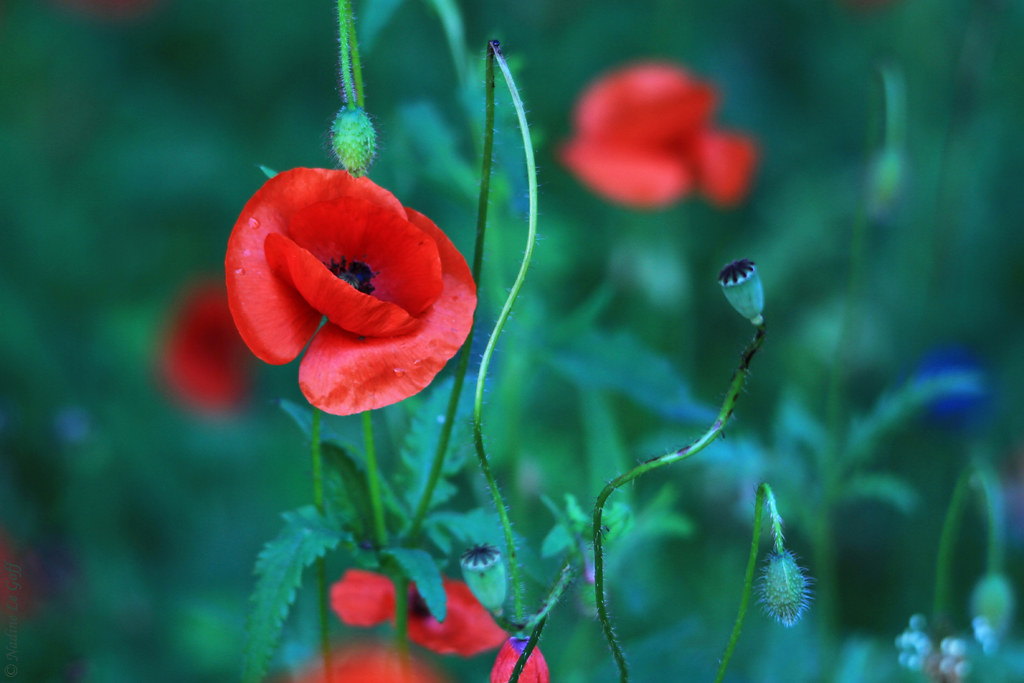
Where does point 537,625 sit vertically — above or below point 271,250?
below

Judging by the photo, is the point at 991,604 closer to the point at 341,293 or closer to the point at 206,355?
the point at 341,293

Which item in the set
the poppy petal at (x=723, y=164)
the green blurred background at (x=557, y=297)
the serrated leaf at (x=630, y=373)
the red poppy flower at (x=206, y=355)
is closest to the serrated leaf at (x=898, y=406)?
the green blurred background at (x=557, y=297)

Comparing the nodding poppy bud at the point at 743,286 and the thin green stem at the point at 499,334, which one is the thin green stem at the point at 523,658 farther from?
the nodding poppy bud at the point at 743,286

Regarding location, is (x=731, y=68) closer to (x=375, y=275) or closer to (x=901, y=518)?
(x=901, y=518)

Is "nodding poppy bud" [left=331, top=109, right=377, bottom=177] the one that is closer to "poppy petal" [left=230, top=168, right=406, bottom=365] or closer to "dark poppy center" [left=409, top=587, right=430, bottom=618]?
"poppy petal" [left=230, top=168, right=406, bottom=365]

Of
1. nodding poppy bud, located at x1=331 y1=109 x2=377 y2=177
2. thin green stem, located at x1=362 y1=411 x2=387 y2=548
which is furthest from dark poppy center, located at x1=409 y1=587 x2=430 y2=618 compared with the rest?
nodding poppy bud, located at x1=331 y1=109 x2=377 y2=177

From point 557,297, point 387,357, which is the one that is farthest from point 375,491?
point 557,297

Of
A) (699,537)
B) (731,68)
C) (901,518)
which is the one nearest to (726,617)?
(699,537)
